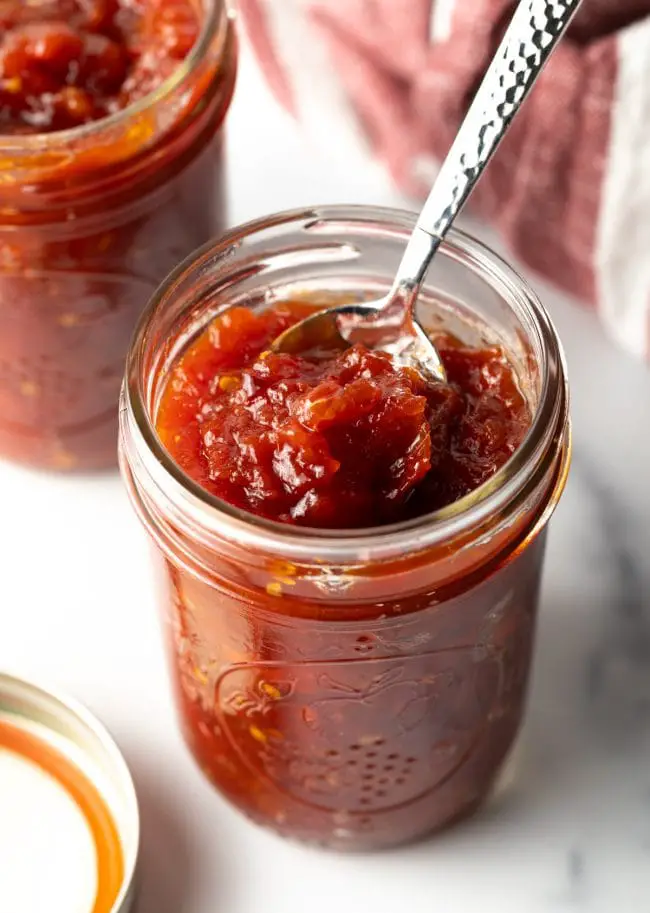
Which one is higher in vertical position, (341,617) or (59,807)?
(341,617)

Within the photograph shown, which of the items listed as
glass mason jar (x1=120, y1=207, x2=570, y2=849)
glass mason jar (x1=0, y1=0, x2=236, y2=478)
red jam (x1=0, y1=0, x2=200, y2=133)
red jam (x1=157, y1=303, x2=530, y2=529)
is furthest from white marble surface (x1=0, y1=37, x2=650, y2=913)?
red jam (x1=0, y1=0, x2=200, y2=133)

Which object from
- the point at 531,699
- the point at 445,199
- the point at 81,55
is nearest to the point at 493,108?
the point at 445,199

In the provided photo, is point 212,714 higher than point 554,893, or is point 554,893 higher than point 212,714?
point 212,714

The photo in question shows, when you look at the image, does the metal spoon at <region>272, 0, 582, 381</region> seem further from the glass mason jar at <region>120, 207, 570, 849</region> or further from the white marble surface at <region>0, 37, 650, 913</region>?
the white marble surface at <region>0, 37, 650, 913</region>

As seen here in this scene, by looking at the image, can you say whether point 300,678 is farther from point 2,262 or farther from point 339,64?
point 339,64

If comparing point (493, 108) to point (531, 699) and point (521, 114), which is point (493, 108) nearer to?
point (521, 114)

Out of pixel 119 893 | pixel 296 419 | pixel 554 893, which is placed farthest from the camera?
pixel 554 893

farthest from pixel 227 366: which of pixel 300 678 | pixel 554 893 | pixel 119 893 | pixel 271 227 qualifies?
pixel 554 893
